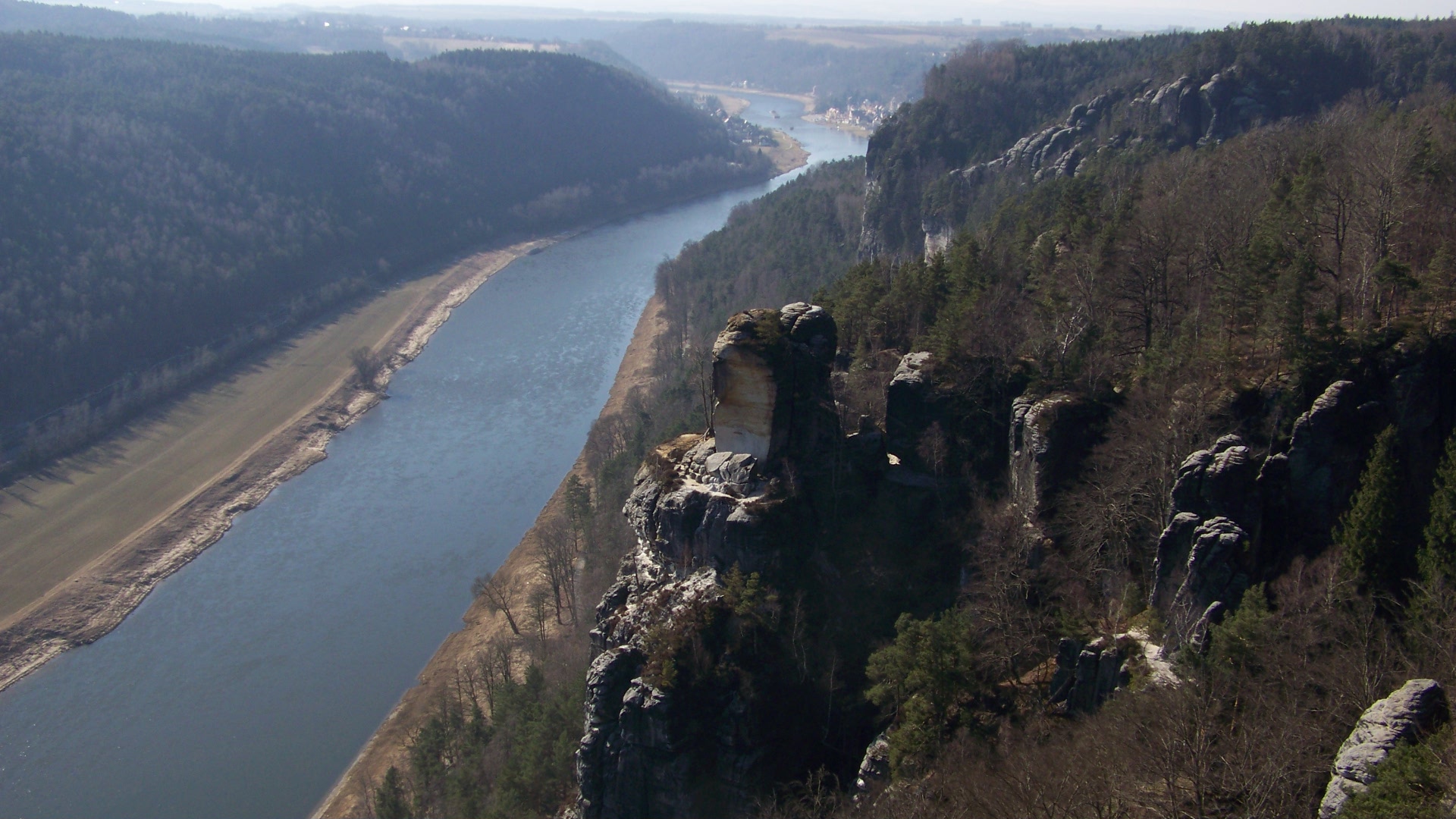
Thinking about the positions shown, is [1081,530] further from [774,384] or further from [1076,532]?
[774,384]

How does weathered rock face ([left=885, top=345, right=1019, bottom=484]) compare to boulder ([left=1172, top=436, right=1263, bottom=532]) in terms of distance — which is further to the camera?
weathered rock face ([left=885, top=345, right=1019, bottom=484])

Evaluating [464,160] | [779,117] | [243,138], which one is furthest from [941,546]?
[779,117]

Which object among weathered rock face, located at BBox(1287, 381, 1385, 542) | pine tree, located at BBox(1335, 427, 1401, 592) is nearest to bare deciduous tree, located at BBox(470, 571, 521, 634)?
weathered rock face, located at BBox(1287, 381, 1385, 542)

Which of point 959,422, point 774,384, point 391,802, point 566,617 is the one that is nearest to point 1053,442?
point 959,422

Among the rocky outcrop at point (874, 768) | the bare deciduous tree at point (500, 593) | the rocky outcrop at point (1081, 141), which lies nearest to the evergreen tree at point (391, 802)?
the bare deciduous tree at point (500, 593)

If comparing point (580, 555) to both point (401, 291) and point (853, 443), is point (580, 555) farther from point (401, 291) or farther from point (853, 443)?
point (401, 291)

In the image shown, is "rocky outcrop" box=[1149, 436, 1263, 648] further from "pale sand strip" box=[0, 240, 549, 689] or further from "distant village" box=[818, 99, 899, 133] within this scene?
"distant village" box=[818, 99, 899, 133]
